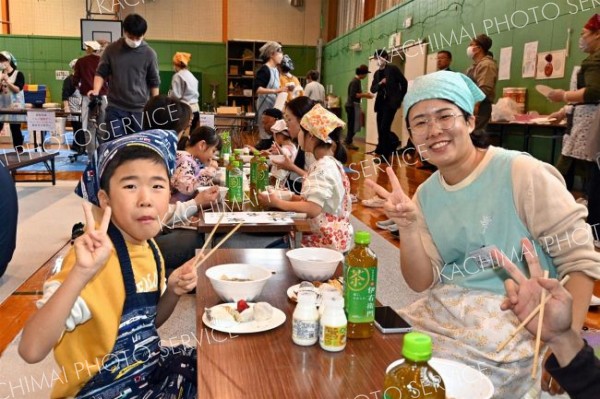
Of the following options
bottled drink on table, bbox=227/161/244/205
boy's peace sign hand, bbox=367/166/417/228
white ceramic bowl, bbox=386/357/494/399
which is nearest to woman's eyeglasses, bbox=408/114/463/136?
boy's peace sign hand, bbox=367/166/417/228

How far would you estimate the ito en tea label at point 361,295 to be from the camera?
1223 mm

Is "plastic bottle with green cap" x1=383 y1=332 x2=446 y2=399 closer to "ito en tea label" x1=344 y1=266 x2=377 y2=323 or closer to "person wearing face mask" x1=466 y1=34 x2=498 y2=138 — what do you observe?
"ito en tea label" x1=344 y1=266 x2=377 y2=323

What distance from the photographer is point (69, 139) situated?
1155 cm

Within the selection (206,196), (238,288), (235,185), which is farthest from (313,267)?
(235,185)

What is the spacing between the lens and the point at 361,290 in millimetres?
1232

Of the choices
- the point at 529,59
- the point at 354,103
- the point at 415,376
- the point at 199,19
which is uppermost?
the point at 199,19

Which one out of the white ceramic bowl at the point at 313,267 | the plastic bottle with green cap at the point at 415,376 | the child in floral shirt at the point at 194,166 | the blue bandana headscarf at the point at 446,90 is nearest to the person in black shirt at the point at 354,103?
the child in floral shirt at the point at 194,166

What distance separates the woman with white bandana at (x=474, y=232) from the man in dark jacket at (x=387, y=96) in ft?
25.8

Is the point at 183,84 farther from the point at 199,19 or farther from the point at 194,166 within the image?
the point at 199,19

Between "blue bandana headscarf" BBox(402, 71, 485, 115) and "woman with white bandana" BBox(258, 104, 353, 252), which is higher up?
"blue bandana headscarf" BBox(402, 71, 485, 115)

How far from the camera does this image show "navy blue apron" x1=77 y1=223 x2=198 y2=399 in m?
1.29

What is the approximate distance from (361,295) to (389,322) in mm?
116

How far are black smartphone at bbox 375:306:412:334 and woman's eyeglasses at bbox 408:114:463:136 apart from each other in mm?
512

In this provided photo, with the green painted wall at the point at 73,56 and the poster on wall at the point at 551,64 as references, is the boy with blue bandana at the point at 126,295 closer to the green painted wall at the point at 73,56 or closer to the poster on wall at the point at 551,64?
the poster on wall at the point at 551,64
